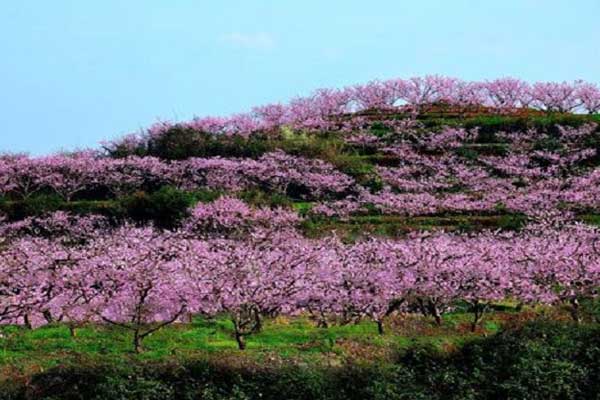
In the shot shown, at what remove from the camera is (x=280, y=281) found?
70.6 feet

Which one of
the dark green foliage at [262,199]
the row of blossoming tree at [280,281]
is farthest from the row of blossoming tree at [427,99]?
the row of blossoming tree at [280,281]

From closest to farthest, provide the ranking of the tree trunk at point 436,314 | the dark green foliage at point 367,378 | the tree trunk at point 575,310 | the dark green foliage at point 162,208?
the dark green foliage at point 367,378 → the tree trunk at point 575,310 → the tree trunk at point 436,314 → the dark green foliage at point 162,208

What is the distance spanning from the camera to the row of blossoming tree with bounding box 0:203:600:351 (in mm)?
20438

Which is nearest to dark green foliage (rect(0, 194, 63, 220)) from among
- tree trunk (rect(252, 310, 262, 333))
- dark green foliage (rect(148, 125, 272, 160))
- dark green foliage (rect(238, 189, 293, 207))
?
dark green foliage (rect(238, 189, 293, 207))

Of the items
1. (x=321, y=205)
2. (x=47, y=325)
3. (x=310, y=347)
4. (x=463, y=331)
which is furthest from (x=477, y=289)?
(x=321, y=205)

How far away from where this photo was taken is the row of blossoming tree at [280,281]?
2044 centimetres

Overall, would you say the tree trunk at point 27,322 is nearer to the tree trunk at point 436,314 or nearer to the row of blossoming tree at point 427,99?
the tree trunk at point 436,314

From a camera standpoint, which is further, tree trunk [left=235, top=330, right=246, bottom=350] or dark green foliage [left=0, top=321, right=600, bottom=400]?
tree trunk [left=235, top=330, right=246, bottom=350]

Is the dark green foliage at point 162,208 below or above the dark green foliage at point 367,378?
above

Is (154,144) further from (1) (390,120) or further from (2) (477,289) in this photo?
(2) (477,289)

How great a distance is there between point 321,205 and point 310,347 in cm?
2731

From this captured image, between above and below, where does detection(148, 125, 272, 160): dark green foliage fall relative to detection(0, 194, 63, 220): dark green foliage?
above

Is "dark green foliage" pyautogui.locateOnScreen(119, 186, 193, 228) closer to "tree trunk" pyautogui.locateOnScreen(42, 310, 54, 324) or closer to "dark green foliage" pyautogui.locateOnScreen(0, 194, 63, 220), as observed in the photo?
"dark green foliage" pyautogui.locateOnScreen(0, 194, 63, 220)

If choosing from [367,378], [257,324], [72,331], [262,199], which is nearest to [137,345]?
[72,331]
